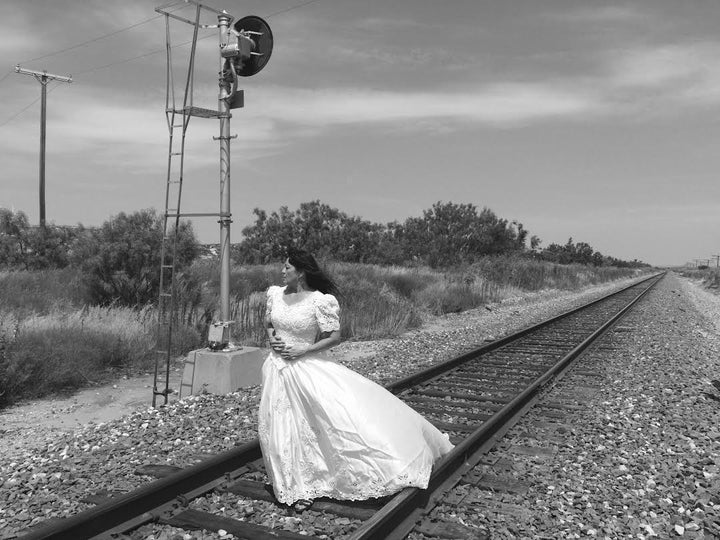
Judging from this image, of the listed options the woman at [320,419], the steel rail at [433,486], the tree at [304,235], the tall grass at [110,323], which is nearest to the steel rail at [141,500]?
the woman at [320,419]

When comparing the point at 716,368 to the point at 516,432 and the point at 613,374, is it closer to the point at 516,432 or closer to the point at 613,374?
the point at 613,374

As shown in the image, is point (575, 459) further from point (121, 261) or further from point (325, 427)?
point (121, 261)

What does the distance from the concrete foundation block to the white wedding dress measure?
3.29 metres

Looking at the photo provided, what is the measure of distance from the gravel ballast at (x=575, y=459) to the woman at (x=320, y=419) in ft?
1.26

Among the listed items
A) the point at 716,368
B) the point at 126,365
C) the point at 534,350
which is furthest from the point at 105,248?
the point at 716,368

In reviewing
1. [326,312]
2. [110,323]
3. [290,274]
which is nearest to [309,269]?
[290,274]

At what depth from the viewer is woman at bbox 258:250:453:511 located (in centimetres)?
432

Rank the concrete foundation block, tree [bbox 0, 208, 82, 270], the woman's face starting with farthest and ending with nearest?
tree [bbox 0, 208, 82, 270]
the concrete foundation block
the woman's face

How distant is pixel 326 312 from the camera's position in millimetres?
4656

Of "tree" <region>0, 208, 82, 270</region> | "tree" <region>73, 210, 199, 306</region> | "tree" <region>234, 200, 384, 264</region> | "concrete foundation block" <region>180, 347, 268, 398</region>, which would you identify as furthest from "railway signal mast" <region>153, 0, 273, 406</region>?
"tree" <region>234, 200, 384, 264</region>

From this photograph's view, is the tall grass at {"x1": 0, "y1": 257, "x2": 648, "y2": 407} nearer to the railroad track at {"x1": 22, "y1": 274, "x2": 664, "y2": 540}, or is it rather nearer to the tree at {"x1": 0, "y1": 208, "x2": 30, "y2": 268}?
the railroad track at {"x1": 22, "y1": 274, "x2": 664, "y2": 540}

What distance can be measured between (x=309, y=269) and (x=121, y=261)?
961cm

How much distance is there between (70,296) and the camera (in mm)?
13383

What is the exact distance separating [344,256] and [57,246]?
1931cm
